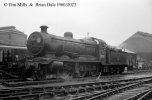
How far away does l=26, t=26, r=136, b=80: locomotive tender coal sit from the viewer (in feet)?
45.1

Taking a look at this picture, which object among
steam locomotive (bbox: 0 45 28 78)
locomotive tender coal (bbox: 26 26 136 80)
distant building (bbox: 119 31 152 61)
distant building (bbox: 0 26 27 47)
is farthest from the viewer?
distant building (bbox: 119 31 152 61)

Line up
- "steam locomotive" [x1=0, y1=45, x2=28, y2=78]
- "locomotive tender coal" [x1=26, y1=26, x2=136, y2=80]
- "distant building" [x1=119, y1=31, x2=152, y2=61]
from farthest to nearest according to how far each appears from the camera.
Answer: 1. "distant building" [x1=119, y1=31, x2=152, y2=61]
2. "steam locomotive" [x1=0, y1=45, x2=28, y2=78]
3. "locomotive tender coal" [x1=26, y1=26, x2=136, y2=80]

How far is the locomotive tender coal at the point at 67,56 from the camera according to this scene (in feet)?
45.1

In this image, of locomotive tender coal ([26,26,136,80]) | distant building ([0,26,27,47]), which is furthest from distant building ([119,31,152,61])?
locomotive tender coal ([26,26,136,80])

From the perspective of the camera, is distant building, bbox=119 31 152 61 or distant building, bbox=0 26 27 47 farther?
distant building, bbox=119 31 152 61

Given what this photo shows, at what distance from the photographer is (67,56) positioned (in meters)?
15.8

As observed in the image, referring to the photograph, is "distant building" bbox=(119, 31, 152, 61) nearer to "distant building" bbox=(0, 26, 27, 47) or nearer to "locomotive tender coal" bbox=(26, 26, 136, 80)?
"distant building" bbox=(0, 26, 27, 47)

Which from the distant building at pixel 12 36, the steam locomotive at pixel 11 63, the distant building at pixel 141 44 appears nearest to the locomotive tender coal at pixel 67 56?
the steam locomotive at pixel 11 63

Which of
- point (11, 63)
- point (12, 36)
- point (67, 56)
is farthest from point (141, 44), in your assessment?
point (11, 63)

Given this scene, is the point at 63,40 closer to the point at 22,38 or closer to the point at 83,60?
the point at 83,60

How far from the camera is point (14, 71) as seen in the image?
1567 centimetres

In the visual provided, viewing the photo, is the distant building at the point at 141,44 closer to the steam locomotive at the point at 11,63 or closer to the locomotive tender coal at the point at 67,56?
the locomotive tender coal at the point at 67,56

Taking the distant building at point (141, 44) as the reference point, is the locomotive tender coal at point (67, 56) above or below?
below

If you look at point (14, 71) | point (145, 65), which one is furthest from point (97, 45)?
point (145, 65)
